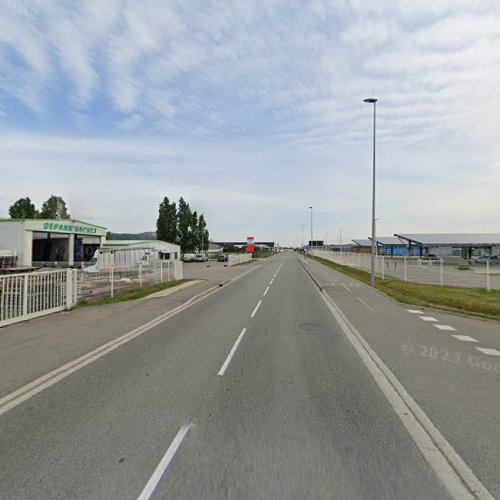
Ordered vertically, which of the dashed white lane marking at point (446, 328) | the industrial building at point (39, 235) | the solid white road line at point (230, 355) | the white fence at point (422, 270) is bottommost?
the solid white road line at point (230, 355)

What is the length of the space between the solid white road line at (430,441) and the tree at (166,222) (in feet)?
243

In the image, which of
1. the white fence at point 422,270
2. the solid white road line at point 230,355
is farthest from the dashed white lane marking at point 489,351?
the white fence at point 422,270

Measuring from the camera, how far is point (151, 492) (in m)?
2.75

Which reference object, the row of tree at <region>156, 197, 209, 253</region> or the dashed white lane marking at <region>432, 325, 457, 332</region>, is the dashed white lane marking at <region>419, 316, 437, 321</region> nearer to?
the dashed white lane marking at <region>432, 325, 457, 332</region>

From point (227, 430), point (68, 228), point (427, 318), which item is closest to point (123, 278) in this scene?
point (427, 318)

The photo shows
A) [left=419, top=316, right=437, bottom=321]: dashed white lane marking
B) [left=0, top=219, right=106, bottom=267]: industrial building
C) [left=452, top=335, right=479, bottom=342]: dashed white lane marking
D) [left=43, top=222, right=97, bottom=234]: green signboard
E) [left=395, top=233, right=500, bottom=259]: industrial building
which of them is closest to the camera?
[left=452, top=335, right=479, bottom=342]: dashed white lane marking

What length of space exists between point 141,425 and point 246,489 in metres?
1.69

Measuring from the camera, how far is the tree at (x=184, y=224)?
7756 centimetres

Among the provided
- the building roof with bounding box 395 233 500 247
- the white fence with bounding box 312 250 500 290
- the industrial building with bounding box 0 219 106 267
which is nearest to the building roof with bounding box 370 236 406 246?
the building roof with bounding box 395 233 500 247

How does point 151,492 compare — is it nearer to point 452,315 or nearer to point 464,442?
point 464,442

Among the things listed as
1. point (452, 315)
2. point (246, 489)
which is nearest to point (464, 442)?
point (246, 489)

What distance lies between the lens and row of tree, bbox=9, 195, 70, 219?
71.3 meters

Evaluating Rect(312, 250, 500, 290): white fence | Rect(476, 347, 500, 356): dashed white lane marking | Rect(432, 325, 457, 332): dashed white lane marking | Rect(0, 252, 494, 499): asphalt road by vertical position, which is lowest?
Rect(0, 252, 494, 499): asphalt road

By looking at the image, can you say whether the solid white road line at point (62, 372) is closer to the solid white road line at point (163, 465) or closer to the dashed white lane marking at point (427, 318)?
the solid white road line at point (163, 465)
